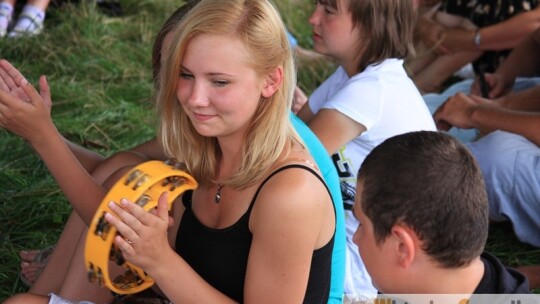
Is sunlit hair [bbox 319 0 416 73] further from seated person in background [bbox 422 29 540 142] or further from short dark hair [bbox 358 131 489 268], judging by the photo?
short dark hair [bbox 358 131 489 268]

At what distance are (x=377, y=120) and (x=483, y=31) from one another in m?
1.97

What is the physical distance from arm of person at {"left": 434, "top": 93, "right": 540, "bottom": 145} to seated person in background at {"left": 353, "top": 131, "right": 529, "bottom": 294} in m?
1.56

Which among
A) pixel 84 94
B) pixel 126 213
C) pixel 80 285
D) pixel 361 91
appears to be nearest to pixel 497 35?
pixel 361 91

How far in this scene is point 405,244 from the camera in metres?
1.68

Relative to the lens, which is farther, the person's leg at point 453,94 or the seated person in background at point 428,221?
the person's leg at point 453,94

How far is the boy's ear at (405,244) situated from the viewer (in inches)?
65.9

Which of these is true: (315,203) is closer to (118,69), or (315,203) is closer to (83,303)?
(83,303)

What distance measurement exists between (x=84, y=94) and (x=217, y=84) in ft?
7.62

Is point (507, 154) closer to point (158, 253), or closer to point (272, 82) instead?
point (272, 82)

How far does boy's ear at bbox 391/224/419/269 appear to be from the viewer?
167 cm

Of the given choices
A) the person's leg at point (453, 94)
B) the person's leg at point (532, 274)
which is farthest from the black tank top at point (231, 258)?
the person's leg at point (453, 94)

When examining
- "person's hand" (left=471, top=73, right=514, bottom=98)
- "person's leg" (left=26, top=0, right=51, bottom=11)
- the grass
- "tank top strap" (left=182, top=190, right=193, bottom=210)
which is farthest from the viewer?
"person's leg" (left=26, top=0, right=51, bottom=11)

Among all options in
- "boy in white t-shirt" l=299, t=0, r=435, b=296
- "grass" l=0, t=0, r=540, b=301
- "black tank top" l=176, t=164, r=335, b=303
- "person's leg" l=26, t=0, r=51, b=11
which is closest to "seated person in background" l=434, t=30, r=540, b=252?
"grass" l=0, t=0, r=540, b=301

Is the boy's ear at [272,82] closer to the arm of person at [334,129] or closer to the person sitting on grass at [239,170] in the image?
the person sitting on grass at [239,170]
